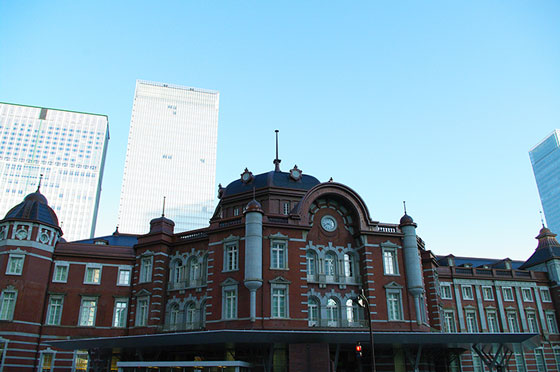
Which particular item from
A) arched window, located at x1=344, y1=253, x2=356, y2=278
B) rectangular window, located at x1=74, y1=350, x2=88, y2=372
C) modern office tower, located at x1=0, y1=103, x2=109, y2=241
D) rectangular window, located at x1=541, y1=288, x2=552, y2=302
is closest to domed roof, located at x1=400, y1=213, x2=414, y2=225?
arched window, located at x1=344, y1=253, x2=356, y2=278

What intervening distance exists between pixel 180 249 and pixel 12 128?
132 metres

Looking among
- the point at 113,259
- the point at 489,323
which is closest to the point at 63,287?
the point at 113,259

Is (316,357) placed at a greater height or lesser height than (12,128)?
lesser

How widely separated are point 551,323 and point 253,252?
1518 inches

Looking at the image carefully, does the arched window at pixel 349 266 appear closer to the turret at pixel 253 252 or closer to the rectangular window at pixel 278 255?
the rectangular window at pixel 278 255

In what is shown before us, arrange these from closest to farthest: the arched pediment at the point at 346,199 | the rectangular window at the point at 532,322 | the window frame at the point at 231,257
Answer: the window frame at the point at 231,257
the arched pediment at the point at 346,199
the rectangular window at the point at 532,322

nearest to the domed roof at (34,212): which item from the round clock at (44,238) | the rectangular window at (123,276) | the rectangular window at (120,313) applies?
the round clock at (44,238)

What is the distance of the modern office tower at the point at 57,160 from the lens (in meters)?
140

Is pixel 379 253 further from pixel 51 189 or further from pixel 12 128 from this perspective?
pixel 12 128

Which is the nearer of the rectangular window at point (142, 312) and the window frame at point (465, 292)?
the rectangular window at point (142, 312)

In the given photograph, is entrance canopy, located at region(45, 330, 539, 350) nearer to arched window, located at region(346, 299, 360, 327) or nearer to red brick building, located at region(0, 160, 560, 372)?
red brick building, located at region(0, 160, 560, 372)

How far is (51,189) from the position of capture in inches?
5556

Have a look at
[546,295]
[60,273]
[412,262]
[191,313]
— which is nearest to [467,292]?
[546,295]

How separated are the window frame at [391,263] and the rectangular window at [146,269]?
768 inches
